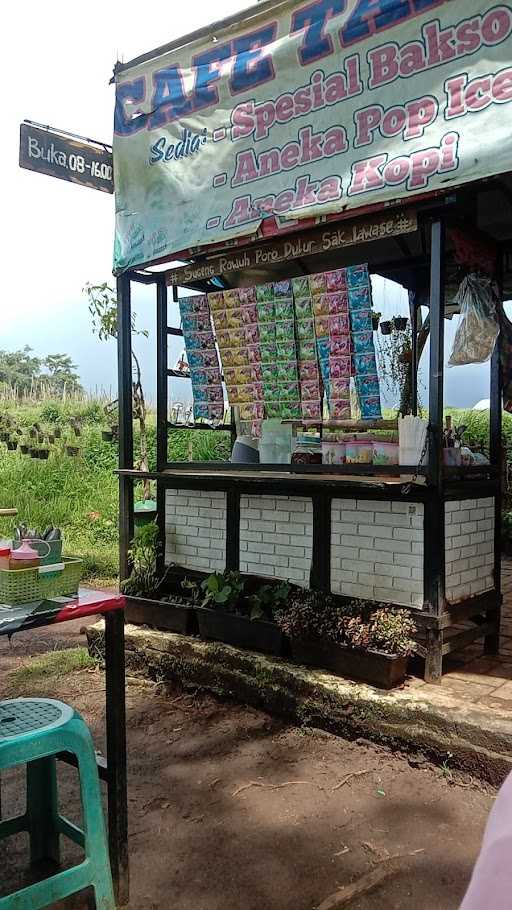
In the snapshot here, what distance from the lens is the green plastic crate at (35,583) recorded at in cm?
229

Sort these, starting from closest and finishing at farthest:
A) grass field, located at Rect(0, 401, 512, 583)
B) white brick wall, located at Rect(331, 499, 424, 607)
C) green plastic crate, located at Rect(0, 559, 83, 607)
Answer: green plastic crate, located at Rect(0, 559, 83, 607) < white brick wall, located at Rect(331, 499, 424, 607) < grass field, located at Rect(0, 401, 512, 583)

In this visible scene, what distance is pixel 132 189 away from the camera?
5012 millimetres

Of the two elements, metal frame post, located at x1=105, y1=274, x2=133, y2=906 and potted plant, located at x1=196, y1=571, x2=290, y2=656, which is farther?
potted plant, located at x1=196, y1=571, x2=290, y2=656

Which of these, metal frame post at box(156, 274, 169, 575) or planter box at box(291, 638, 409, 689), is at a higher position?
metal frame post at box(156, 274, 169, 575)

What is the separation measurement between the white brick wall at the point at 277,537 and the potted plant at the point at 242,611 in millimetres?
113

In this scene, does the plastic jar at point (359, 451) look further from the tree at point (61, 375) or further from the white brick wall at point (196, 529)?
the tree at point (61, 375)

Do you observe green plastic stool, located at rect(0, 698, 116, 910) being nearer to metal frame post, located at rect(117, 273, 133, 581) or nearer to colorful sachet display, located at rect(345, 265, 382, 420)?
colorful sachet display, located at rect(345, 265, 382, 420)

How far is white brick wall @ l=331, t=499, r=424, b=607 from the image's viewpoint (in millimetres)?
3943

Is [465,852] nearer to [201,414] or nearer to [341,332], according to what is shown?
[341,332]

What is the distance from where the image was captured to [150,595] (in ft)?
16.6

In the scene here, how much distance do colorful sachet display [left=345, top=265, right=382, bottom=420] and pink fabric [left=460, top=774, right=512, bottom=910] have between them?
363 cm

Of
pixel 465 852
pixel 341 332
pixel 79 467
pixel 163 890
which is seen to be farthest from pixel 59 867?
pixel 79 467

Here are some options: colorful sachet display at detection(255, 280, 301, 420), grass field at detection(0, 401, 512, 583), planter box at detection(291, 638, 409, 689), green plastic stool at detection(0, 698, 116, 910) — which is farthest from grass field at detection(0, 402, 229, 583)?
green plastic stool at detection(0, 698, 116, 910)

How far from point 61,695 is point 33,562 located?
2443mm
